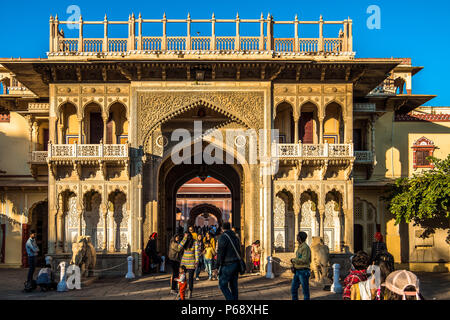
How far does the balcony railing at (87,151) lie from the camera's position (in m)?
19.4

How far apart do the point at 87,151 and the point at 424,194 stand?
1199 cm

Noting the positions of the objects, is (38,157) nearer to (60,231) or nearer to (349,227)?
(60,231)

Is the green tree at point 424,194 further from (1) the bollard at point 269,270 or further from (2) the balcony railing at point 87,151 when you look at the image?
(2) the balcony railing at point 87,151

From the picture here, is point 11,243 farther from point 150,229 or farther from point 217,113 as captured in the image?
point 217,113

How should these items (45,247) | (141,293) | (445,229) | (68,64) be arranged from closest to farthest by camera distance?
(141,293) → (68,64) → (445,229) → (45,247)

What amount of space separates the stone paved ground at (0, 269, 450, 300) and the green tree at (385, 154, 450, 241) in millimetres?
2466

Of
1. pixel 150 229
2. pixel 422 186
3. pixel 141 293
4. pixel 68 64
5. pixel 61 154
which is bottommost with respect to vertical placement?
pixel 141 293

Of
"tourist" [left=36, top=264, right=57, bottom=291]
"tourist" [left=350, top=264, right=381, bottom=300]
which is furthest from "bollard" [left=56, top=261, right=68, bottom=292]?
"tourist" [left=350, top=264, right=381, bottom=300]

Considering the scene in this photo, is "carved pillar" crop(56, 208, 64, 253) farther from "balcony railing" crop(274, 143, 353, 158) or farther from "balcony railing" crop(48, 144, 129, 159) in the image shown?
"balcony railing" crop(274, 143, 353, 158)

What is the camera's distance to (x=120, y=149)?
64.0 ft

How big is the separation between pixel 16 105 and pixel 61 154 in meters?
6.13

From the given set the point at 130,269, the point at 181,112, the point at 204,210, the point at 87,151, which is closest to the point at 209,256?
the point at 130,269

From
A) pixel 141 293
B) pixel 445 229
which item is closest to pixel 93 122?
pixel 141 293

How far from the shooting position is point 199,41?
1966 cm
